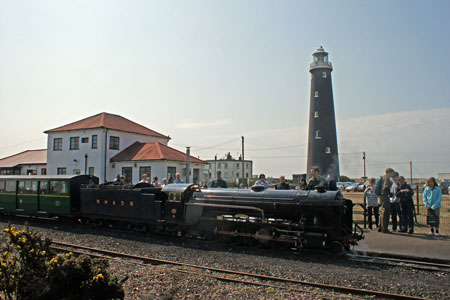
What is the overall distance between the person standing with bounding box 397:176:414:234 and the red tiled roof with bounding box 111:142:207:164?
72.9 ft

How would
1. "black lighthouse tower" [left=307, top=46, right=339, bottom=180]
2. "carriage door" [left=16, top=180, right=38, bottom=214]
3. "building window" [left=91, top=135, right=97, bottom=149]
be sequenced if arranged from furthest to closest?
1. "black lighthouse tower" [left=307, top=46, right=339, bottom=180]
2. "building window" [left=91, top=135, right=97, bottom=149]
3. "carriage door" [left=16, top=180, right=38, bottom=214]

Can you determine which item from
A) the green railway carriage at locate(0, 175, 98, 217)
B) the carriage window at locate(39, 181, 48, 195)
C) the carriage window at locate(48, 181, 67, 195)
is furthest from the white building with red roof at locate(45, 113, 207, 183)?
the carriage window at locate(48, 181, 67, 195)

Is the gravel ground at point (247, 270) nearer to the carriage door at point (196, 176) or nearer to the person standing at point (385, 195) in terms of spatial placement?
the person standing at point (385, 195)

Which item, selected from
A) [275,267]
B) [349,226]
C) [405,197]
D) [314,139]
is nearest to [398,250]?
[349,226]

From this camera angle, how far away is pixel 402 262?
27.1 feet

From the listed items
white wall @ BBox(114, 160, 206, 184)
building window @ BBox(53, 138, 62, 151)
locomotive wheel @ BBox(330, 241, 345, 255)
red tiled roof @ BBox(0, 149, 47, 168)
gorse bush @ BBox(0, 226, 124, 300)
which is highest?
building window @ BBox(53, 138, 62, 151)

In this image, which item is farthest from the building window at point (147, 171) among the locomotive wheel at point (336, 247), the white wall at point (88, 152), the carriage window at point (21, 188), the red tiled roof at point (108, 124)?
the locomotive wheel at point (336, 247)

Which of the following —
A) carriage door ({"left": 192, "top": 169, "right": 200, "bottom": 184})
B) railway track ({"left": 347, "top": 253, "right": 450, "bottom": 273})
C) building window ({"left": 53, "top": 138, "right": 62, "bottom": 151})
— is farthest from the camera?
building window ({"left": 53, "top": 138, "right": 62, "bottom": 151})

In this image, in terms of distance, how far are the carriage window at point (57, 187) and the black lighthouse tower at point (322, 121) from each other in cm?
2832

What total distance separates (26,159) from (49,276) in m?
43.1

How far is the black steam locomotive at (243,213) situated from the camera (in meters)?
8.84

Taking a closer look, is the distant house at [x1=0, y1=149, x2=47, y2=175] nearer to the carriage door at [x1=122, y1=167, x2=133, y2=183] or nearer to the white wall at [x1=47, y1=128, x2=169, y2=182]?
the white wall at [x1=47, y1=128, x2=169, y2=182]

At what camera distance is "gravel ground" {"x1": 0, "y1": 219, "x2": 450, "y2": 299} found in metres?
6.16

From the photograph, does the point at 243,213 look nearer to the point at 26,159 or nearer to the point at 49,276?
the point at 49,276
